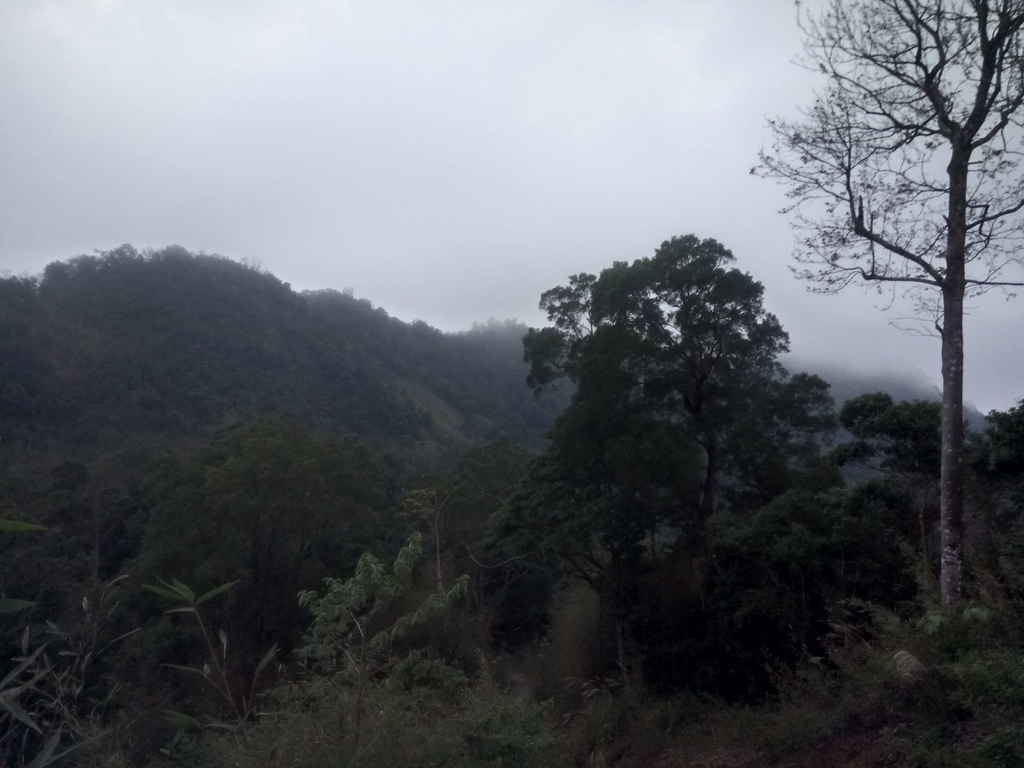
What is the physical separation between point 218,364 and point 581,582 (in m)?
38.8

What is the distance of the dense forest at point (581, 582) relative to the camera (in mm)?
5266

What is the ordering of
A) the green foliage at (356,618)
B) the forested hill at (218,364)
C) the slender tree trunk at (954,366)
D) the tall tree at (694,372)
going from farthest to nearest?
1. the forested hill at (218,364)
2. the tall tree at (694,372)
3. the slender tree trunk at (954,366)
4. the green foliage at (356,618)

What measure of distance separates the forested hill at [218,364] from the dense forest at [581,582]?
10732 millimetres

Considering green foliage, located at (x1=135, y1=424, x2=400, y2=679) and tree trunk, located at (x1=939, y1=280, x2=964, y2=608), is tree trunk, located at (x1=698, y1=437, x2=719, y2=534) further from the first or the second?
tree trunk, located at (x1=939, y1=280, x2=964, y2=608)

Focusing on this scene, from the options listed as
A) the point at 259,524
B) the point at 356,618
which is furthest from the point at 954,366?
the point at 259,524

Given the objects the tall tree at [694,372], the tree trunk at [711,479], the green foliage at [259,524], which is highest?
the tall tree at [694,372]

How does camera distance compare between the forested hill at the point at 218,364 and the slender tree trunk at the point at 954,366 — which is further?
the forested hill at the point at 218,364

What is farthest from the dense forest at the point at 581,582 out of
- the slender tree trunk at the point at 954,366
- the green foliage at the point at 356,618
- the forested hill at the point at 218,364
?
the forested hill at the point at 218,364

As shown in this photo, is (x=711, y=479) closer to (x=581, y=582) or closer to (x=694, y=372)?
(x=694, y=372)

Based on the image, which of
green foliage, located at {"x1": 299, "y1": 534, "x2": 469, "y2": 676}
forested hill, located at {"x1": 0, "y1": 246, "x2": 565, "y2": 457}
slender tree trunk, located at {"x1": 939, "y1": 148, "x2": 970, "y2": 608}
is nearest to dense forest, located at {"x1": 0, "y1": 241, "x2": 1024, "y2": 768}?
green foliage, located at {"x1": 299, "y1": 534, "x2": 469, "y2": 676}

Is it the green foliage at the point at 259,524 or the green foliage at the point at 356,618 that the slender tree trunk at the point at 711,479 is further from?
the green foliage at the point at 356,618

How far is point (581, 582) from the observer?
22906mm

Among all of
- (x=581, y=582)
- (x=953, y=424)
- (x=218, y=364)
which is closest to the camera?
(x=953, y=424)

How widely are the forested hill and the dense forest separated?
1073 cm
